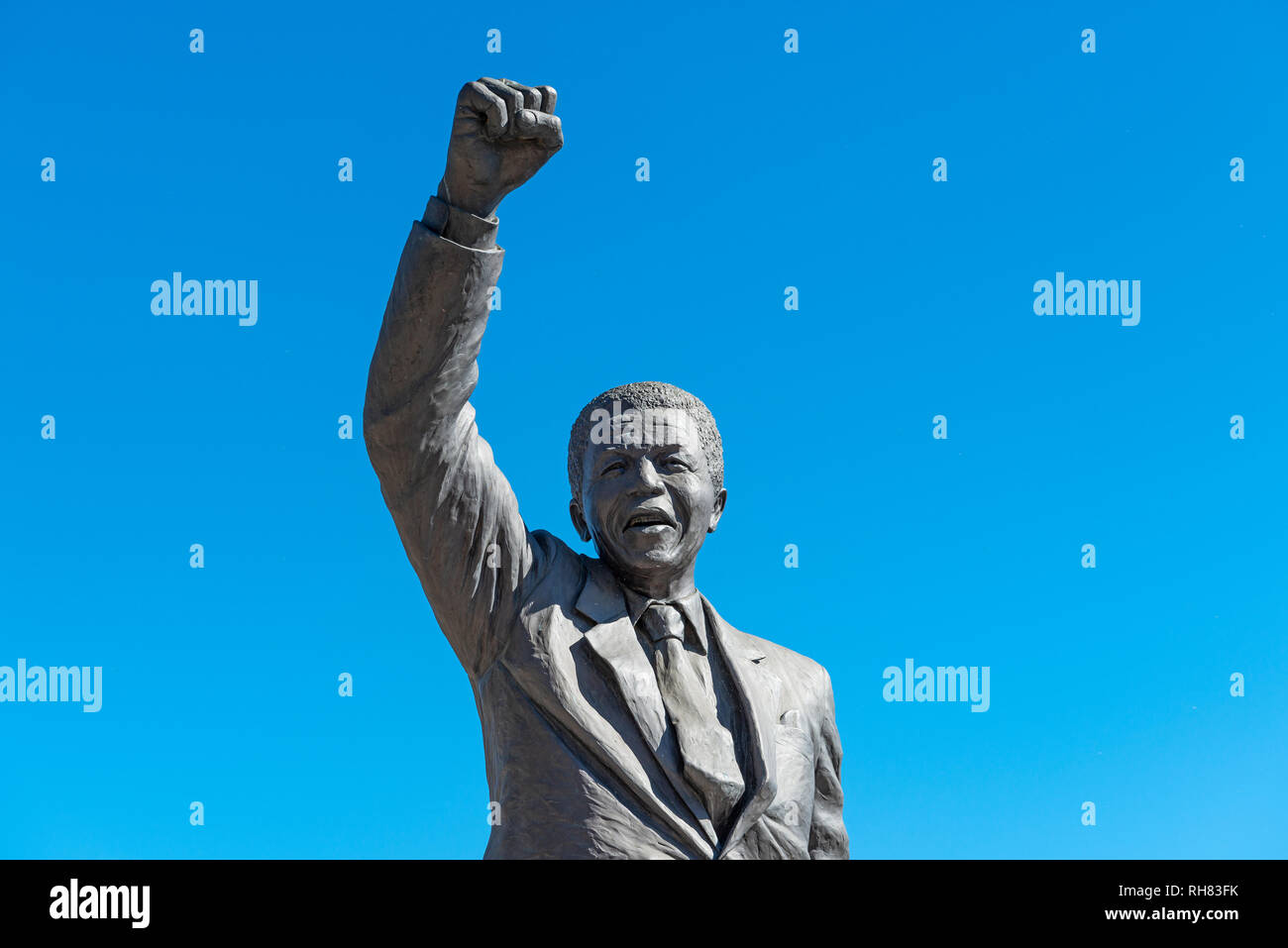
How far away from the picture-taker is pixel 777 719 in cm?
686

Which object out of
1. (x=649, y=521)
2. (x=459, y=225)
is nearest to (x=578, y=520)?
(x=649, y=521)

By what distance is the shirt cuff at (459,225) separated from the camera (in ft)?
19.9

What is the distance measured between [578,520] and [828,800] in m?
1.46

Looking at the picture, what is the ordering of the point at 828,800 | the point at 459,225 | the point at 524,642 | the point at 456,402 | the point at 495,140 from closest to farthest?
the point at 495,140 → the point at 459,225 → the point at 456,402 → the point at 524,642 → the point at 828,800

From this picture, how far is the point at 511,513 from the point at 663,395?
29.2 inches

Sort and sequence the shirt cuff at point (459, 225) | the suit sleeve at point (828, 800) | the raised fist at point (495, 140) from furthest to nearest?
the suit sleeve at point (828, 800), the shirt cuff at point (459, 225), the raised fist at point (495, 140)

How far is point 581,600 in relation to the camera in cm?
664

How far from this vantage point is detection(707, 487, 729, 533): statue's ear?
697 cm

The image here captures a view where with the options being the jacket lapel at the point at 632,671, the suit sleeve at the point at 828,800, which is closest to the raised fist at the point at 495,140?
the jacket lapel at the point at 632,671

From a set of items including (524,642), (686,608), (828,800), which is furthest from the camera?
(828,800)

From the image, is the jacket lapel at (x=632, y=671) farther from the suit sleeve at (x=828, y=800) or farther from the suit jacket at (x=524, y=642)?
the suit sleeve at (x=828, y=800)

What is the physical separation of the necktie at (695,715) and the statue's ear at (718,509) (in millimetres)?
370

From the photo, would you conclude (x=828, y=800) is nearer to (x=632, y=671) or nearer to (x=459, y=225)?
(x=632, y=671)
